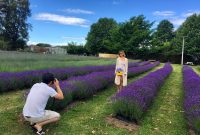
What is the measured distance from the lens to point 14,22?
56375mm

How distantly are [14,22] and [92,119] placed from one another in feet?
173

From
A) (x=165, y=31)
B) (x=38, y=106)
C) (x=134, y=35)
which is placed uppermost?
(x=165, y=31)

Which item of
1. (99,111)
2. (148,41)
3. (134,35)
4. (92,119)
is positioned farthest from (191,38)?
(92,119)

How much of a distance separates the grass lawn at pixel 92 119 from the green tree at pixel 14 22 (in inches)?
1950

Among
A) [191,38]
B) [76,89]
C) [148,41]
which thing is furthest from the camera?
[191,38]

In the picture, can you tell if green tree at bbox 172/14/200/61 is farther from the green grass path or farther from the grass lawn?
the grass lawn

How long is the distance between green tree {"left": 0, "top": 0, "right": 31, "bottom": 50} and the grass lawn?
4953cm

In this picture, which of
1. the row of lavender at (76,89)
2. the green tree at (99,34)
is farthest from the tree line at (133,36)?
the row of lavender at (76,89)

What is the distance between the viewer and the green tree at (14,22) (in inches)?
2202

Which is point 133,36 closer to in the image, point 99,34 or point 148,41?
point 148,41

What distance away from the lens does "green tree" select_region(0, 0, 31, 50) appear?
184ft

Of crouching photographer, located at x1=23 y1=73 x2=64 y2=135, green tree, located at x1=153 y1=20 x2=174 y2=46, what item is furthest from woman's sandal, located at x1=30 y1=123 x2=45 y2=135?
green tree, located at x1=153 y1=20 x2=174 y2=46

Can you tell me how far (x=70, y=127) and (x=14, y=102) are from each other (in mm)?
2273

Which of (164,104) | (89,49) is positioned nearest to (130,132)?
(164,104)
